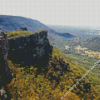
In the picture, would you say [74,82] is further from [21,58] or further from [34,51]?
[21,58]

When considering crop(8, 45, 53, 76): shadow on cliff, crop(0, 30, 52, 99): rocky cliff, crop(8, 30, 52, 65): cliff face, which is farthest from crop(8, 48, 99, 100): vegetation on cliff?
crop(8, 30, 52, 65): cliff face

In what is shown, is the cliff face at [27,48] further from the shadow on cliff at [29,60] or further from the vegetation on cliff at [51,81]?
the vegetation on cliff at [51,81]

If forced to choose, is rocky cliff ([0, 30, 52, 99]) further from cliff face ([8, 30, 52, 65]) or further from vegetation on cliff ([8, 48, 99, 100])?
vegetation on cliff ([8, 48, 99, 100])

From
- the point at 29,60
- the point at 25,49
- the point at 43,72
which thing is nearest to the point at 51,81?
the point at 43,72

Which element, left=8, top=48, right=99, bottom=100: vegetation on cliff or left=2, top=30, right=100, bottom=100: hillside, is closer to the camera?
left=8, top=48, right=99, bottom=100: vegetation on cliff

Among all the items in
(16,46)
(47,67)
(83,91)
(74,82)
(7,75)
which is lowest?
(83,91)

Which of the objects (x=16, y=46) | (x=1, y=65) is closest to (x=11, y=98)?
(x=1, y=65)

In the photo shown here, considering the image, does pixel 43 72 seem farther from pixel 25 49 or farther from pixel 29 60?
pixel 25 49

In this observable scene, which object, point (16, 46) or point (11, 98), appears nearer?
point (11, 98)
